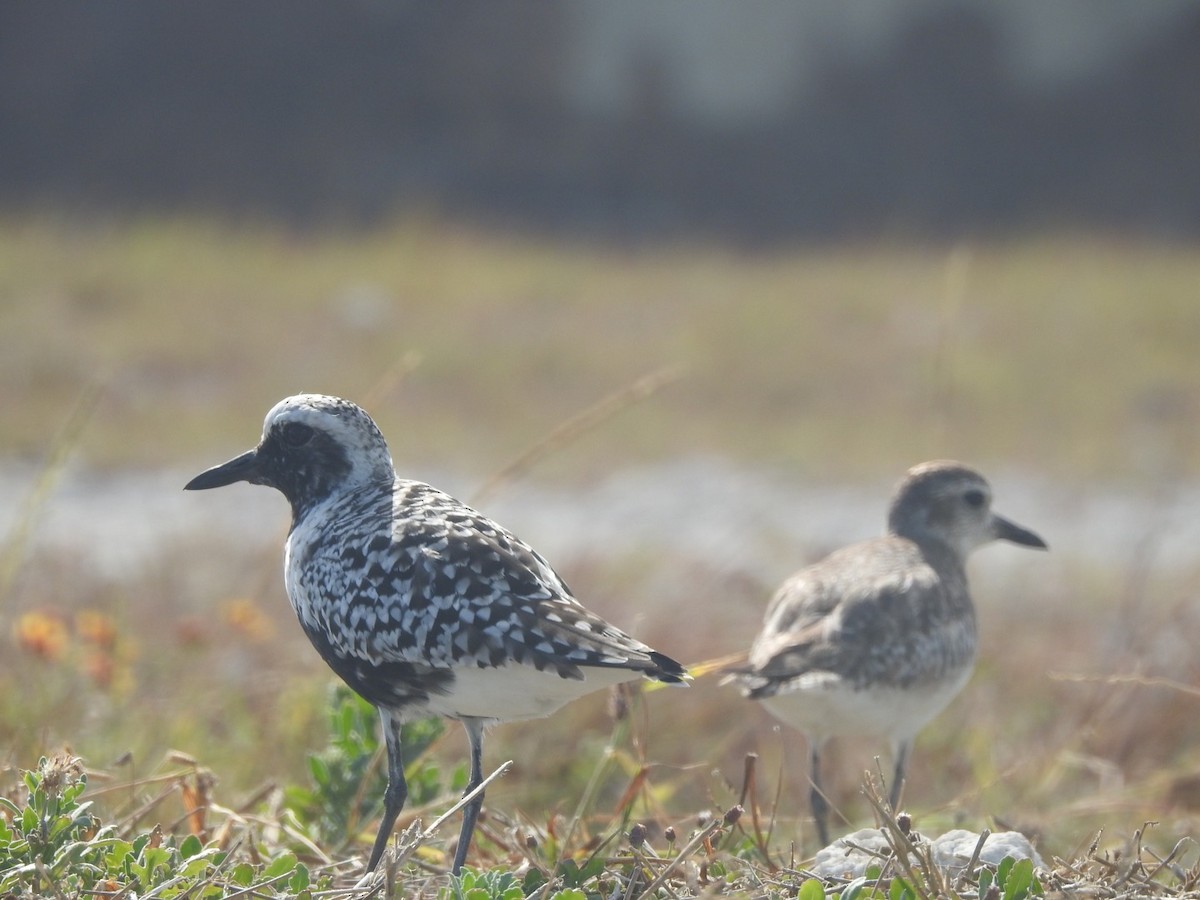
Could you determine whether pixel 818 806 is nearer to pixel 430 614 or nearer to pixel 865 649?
pixel 865 649

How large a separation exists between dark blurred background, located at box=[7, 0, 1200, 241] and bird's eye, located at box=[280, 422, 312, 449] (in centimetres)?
1710

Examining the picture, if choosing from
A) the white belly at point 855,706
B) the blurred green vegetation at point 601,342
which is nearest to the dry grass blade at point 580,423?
the white belly at point 855,706

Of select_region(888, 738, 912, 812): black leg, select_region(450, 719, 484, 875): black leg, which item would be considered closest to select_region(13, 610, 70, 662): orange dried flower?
select_region(450, 719, 484, 875): black leg

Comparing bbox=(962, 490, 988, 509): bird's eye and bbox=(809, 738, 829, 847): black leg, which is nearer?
bbox=(809, 738, 829, 847): black leg

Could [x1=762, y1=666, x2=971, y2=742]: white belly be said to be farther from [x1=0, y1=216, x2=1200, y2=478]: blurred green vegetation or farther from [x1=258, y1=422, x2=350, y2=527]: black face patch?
[x1=0, y1=216, x2=1200, y2=478]: blurred green vegetation

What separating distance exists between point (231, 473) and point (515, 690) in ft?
3.43

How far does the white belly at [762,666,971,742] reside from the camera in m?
4.61

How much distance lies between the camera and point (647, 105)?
22.0m

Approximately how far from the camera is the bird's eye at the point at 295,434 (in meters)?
3.89

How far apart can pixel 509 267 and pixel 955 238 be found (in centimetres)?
600

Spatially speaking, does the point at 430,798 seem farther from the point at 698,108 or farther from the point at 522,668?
the point at 698,108

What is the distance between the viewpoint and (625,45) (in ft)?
73.3

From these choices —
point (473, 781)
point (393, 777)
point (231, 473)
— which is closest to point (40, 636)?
point (231, 473)

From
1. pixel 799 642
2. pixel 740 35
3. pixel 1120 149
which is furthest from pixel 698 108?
pixel 799 642
